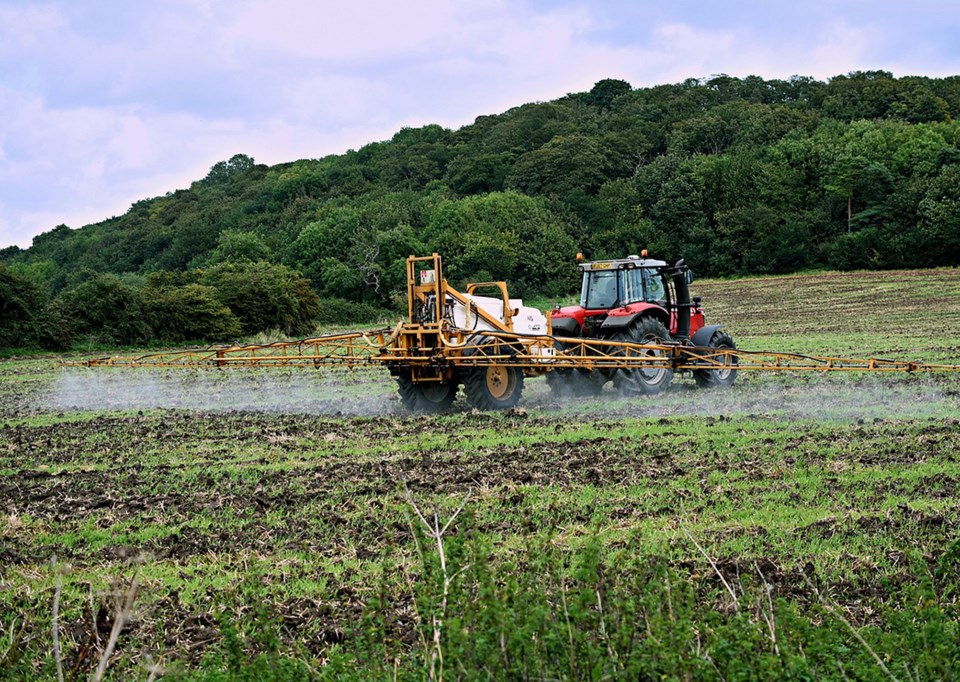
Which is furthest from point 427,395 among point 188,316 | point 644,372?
point 188,316

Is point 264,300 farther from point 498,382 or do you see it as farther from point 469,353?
point 469,353

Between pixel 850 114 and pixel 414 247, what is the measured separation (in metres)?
43.6

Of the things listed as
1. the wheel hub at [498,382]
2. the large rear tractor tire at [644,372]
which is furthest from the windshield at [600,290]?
the wheel hub at [498,382]

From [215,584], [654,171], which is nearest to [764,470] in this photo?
[215,584]

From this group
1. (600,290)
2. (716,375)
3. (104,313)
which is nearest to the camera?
(716,375)

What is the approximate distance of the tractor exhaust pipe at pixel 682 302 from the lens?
17438 millimetres

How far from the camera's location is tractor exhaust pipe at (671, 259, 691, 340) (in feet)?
57.2

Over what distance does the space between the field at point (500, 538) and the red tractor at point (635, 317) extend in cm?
46

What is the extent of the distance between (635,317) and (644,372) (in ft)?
2.88

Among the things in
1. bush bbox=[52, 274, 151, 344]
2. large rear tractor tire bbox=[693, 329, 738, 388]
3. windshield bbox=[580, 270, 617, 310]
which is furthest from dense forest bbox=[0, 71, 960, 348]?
large rear tractor tire bbox=[693, 329, 738, 388]

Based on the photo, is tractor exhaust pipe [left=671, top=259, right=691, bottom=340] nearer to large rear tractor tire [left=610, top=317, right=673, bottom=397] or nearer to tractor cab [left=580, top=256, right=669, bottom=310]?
tractor cab [left=580, top=256, right=669, bottom=310]

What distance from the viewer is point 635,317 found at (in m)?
16.5

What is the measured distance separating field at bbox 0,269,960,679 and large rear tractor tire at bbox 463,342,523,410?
0.53m

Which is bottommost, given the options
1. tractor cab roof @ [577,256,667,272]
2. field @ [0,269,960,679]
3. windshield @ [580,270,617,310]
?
field @ [0,269,960,679]
